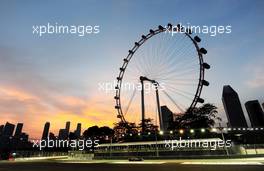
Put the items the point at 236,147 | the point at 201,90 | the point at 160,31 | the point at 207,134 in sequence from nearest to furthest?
1. the point at 236,147
2. the point at 201,90
3. the point at 160,31
4. the point at 207,134

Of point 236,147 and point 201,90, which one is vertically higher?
point 201,90

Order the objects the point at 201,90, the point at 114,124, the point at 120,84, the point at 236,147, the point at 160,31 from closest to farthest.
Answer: the point at 236,147 < the point at 201,90 < the point at 160,31 < the point at 120,84 < the point at 114,124

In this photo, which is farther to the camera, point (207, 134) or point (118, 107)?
point (207, 134)

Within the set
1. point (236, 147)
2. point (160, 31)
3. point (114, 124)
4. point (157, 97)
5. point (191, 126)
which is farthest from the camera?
point (114, 124)

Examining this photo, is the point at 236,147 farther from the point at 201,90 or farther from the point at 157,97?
the point at 157,97

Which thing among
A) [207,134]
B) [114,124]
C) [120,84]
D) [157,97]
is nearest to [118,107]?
[120,84]

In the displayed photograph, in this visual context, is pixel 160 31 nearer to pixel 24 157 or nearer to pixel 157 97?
pixel 157 97

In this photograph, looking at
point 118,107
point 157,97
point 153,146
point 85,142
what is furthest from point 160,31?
point 85,142

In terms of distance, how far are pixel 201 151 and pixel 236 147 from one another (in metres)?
8.44

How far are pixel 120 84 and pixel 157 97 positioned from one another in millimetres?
13864

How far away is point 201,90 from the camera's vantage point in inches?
2682

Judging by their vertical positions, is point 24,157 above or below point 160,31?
below

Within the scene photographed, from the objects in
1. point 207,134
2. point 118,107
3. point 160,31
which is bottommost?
point 207,134

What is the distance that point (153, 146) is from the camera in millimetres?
78500
